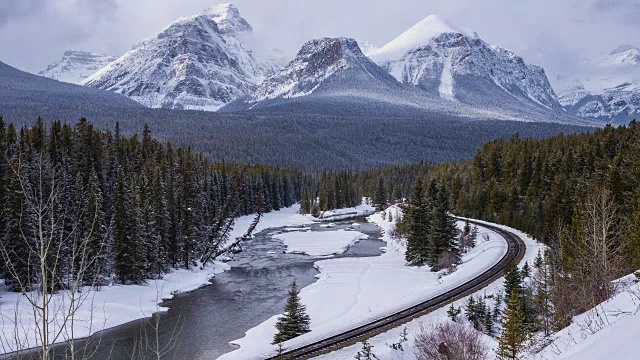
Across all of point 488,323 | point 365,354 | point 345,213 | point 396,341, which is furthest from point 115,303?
point 345,213

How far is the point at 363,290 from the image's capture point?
4300 centimetres

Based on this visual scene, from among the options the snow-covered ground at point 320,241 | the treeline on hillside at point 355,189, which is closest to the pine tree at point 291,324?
the snow-covered ground at point 320,241

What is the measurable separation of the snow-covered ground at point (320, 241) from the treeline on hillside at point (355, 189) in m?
33.9

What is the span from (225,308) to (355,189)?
4258 inches

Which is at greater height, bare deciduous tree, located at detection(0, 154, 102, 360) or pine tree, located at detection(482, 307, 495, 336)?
bare deciduous tree, located at detection(0, 154, 102, 360)

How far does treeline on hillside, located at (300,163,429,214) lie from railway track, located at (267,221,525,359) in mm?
70826

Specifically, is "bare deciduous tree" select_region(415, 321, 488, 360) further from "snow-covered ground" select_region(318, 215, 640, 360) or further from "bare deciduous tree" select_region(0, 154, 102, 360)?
"bare deciduous tree" select_region(0, 154, 102, 360)

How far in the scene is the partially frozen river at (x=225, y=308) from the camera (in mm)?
30203

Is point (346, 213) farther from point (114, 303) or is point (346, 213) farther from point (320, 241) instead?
point (114, 303)

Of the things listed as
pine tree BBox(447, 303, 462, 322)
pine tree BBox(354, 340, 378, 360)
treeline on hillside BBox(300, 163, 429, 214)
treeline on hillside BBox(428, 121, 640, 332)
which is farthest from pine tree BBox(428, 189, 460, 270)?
treeline on hillside BBox(300, 163, 429, 214)

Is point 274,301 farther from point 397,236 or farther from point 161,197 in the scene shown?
point 397,236

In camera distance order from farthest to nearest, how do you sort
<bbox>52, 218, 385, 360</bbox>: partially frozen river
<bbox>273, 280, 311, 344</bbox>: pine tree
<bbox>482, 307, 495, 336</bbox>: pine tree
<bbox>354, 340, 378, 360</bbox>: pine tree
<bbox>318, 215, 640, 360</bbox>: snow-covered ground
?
1. <bbox>52, 218, 385, 360</bbox>: partially frozen river
2. <bbox>482, 307, 495, 336</bbox>: pine tree
3. <bbox>273, 280, 311, 344</bbox>: pine tree
4. <bbox>354, 340, 378, 360</bbox>: pine tree
5. <bbox>318, 215, 640, 360</bbox>: snow-covered ground

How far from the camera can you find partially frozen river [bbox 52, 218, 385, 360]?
99.1 ft

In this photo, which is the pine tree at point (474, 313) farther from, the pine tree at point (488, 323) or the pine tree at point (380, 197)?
the pine tree at point (380, 197)
